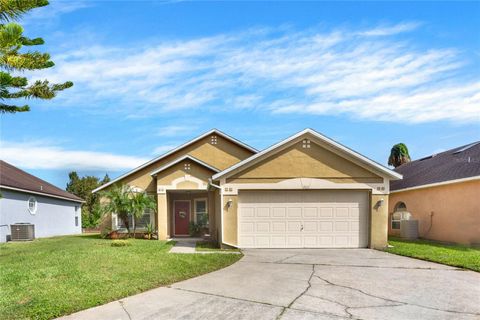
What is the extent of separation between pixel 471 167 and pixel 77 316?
16100 millimetres

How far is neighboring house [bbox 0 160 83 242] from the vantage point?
19.5m

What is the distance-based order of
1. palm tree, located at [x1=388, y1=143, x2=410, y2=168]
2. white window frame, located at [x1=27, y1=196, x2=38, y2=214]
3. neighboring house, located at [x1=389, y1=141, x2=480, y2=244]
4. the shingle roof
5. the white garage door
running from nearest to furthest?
the white garage door
neighboring house, located at [x1=389, y1=141, x2=480, y2=244]
the shingle roof
white window frame, located at [x1=27, y1=196, x2=38, y2=214]
palm tree, located at [x1=388, y1=143, x2=410, y2=168]

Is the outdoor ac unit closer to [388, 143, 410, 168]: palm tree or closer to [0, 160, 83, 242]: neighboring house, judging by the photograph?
[0, 160, 83, 242]: neighboring house

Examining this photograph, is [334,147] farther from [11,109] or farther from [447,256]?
[11,109]

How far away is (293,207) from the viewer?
1485 cm

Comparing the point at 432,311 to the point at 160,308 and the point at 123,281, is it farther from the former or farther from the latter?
the point at 123,281

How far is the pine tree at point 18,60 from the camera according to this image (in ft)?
22.5

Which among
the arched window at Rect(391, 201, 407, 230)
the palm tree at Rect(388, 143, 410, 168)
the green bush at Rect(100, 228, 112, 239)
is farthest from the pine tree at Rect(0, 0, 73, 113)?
the palm tree at Rect(388, 143, 410, 168)

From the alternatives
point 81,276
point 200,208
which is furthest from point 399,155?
point 81,276

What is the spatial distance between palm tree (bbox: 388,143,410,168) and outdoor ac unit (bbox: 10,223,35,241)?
91.7 ft

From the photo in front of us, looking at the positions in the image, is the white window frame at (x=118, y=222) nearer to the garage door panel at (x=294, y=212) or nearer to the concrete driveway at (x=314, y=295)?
the garage door panel at (x=294, y=212)

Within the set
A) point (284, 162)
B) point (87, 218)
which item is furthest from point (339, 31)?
point (87, 218)

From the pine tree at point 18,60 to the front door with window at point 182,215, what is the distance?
1270 centimetres

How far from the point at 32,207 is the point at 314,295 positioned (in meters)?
20.7
